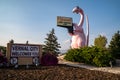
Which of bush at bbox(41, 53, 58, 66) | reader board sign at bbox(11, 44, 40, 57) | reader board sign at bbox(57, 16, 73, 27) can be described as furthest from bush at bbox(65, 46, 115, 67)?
reader board sign at bbox(57, 16, 73, 27)

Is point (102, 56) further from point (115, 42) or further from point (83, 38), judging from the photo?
point (115, 42)

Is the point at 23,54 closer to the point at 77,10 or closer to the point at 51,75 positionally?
the point at 51,75

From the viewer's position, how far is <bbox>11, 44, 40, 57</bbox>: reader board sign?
1341cm

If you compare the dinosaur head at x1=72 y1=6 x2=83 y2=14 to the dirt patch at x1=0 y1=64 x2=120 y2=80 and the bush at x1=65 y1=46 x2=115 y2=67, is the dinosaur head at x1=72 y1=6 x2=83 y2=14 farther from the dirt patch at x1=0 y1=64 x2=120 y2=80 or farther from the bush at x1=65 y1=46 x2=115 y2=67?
the dirt patch at x1=0 y1=64 x2=120 y2=80

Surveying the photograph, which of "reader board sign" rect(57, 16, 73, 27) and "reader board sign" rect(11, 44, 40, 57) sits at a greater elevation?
"reader board sign" rect(57, 16, 73, 27)

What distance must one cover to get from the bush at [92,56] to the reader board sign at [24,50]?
465 cm

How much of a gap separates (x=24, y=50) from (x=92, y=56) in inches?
233

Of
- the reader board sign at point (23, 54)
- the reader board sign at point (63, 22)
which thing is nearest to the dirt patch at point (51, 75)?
the reader board sign at point (23, 54)

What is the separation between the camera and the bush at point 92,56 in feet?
51.0

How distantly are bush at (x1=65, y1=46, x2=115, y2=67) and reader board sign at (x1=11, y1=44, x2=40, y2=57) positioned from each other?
4654 mm

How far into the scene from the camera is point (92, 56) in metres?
16.4

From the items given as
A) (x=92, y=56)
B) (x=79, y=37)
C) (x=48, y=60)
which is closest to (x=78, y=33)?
(x=79, y=37)

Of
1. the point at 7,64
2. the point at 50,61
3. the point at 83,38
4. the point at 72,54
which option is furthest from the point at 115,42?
the point at 7,64

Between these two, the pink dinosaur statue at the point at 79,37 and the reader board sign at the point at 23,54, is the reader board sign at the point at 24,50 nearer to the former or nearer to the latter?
the reader board sign at the point at 23,54
